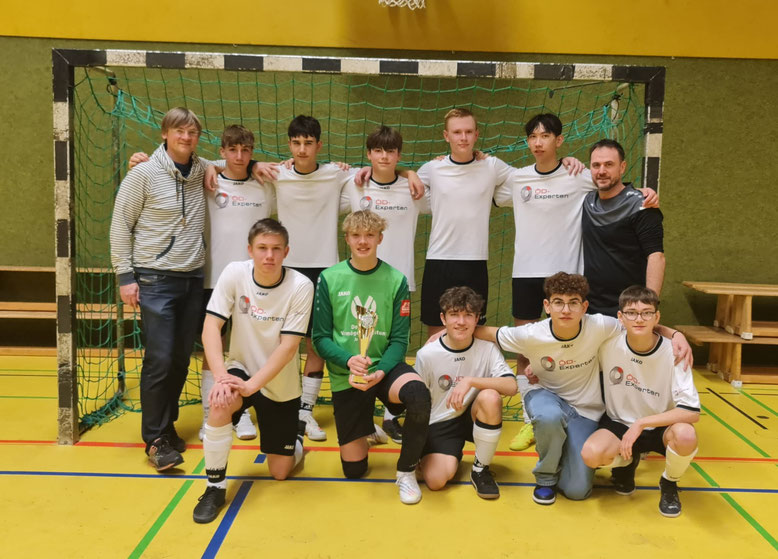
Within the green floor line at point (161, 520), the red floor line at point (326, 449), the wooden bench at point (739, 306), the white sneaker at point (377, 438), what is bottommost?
the green floor line at point (161, 520)

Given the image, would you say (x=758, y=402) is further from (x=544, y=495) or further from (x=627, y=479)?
(x=544, y=495)

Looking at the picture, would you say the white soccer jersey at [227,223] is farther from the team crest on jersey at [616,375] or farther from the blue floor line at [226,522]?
the team crest on jersey at [616,375]

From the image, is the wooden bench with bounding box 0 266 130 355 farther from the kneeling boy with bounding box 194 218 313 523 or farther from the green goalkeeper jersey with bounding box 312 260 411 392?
the green goalkeeper jersey with bounding box 312 260 411 392

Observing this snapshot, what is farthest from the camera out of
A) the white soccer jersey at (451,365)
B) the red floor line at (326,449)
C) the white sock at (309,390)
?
the white sock at (309,390)

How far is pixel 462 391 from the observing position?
Result: 2816 mm

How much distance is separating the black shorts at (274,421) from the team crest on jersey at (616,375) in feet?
5.27

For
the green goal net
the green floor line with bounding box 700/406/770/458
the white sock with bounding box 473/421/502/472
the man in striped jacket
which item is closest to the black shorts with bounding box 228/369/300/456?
the man in striped jacket

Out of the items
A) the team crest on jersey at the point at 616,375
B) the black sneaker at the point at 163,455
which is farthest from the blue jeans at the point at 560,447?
the black sneaker at the point at 163,455

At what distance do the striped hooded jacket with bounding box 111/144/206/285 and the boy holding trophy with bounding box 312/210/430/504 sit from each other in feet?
2.84

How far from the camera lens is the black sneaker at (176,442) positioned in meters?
3.33

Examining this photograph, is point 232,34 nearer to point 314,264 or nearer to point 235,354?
point 314,264

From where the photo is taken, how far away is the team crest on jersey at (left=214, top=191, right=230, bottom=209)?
3504 millimetres

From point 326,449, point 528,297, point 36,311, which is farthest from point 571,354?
point 36,311

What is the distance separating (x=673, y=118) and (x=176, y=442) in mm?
4930
